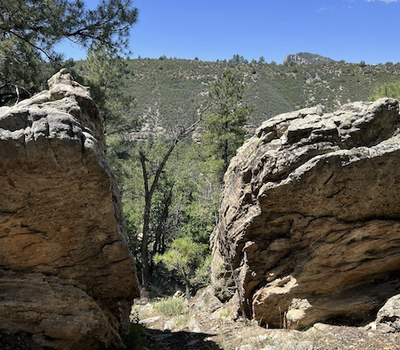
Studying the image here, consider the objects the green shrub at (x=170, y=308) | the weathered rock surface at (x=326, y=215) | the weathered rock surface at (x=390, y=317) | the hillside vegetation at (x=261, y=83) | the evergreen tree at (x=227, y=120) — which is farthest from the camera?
the hillside vegetation at (x=261, y=83)

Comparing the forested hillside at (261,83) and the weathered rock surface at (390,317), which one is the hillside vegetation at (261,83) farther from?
the weathered rock surface at (390,317)

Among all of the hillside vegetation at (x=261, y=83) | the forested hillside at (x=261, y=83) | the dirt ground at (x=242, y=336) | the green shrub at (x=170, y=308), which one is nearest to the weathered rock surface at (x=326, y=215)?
the dirt ground at (x=242, y=336)

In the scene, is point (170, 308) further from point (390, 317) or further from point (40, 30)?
point (40, 30)

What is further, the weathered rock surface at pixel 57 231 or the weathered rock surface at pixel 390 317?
the weathered rock surface at pixel 390 317

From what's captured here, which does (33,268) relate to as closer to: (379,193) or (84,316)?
(84,316)

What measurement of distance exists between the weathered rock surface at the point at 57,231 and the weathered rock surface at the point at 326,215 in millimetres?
2971

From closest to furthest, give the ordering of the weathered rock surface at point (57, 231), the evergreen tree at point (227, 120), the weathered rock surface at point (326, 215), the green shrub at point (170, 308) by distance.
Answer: the weathered rock surface at point (57, 231), the weathered rock surface at point (326, 215), the green shrub at point (170, 308), the evergreen tree at point (227, 120)

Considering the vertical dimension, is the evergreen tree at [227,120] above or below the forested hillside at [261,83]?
below

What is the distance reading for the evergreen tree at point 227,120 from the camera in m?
18.8

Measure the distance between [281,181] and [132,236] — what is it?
11473mm

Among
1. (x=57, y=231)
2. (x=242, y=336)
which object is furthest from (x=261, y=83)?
(x=57, y=231)

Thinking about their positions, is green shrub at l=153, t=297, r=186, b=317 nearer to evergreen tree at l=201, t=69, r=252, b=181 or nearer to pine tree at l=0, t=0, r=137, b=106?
pine tree at l=0, t=0, r=137, b=106

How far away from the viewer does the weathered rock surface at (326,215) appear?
4.98 metres

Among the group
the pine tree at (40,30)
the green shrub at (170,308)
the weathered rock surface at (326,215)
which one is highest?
the pine tree at (40,30)
